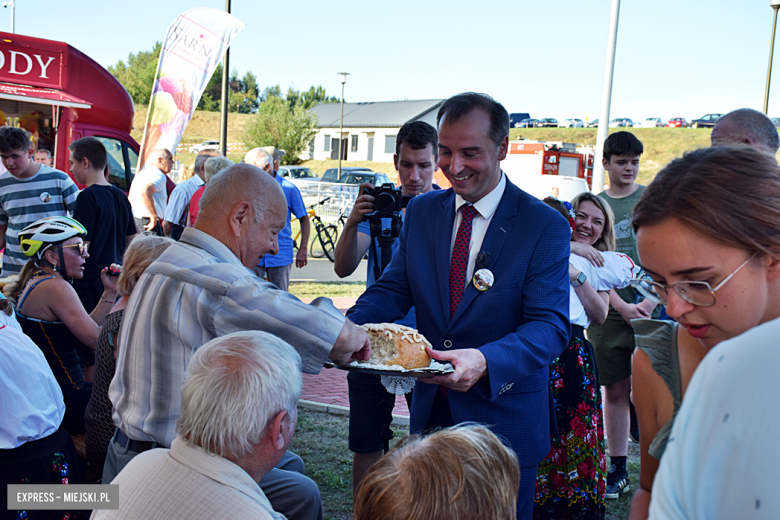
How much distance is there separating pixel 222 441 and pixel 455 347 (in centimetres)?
107

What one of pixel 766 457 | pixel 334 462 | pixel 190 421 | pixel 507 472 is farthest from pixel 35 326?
pixel 766 457

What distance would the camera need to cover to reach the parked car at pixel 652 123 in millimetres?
59781

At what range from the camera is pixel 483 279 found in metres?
2.30

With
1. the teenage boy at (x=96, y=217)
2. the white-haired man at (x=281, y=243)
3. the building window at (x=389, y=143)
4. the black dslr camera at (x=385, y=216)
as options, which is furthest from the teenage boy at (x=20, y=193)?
the building window at (x=389, y=143)

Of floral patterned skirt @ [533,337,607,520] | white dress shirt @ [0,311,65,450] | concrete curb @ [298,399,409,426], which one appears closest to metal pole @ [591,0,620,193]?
concrete curb @ [298,399,409,426]

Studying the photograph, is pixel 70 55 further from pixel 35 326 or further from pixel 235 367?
pixel 235 367

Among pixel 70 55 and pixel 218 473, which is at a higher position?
pixel 70 55

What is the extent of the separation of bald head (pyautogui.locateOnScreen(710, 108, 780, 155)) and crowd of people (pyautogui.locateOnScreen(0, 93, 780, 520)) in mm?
15

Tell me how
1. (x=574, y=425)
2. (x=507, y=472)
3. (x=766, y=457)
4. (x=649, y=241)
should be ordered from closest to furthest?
(x=766, y=457)
(x=649, y=241)
(x=507, y=472)
(x=574, y=425)

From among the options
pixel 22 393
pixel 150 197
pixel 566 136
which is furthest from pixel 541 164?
pixel 566 136

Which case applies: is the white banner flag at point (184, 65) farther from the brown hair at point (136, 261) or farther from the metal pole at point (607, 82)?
the brown hair at point (136, 261)

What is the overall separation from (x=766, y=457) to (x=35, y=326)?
13.8ft

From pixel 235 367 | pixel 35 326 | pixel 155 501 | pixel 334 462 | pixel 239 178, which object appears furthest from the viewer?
A: pixel 334 462

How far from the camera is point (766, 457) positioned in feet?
2.10
